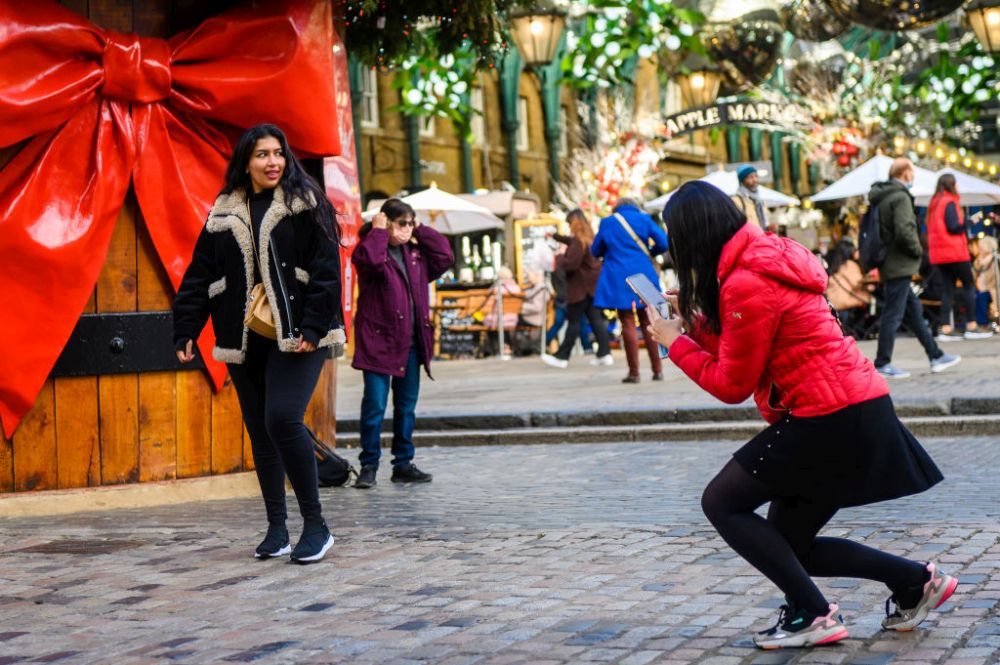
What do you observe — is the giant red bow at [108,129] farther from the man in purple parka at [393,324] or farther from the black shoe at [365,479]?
the black shoe at [365,479]

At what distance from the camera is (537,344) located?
23.0 m

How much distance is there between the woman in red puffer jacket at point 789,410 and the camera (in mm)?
4434

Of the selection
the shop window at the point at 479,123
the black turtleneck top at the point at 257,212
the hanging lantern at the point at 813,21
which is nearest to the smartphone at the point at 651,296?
the black turtleneck top at the point at 257,212

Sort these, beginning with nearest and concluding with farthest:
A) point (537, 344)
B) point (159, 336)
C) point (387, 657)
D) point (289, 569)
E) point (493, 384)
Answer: point (387, 657) < point (289, 569) < point (159, 336) < point (493, 384) < point (537, 344)

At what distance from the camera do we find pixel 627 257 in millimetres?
15414

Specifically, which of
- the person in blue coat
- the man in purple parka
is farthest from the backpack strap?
the man in purple parka

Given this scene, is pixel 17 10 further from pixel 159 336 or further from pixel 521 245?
pixel 521 245

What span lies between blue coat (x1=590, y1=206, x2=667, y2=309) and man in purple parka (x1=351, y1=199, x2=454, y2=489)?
607 centimetres

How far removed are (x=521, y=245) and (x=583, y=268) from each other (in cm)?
908

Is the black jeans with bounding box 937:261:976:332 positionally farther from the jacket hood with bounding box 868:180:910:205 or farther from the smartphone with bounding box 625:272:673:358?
the smartphone with bounding box 625:272:673:358

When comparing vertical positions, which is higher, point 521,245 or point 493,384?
point 521,245

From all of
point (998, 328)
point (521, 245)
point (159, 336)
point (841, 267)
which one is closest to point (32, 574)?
point (159, 336)

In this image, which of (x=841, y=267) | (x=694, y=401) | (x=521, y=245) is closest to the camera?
(x=694, y=401)

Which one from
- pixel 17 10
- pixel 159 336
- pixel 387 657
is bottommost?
pixel 387 657
